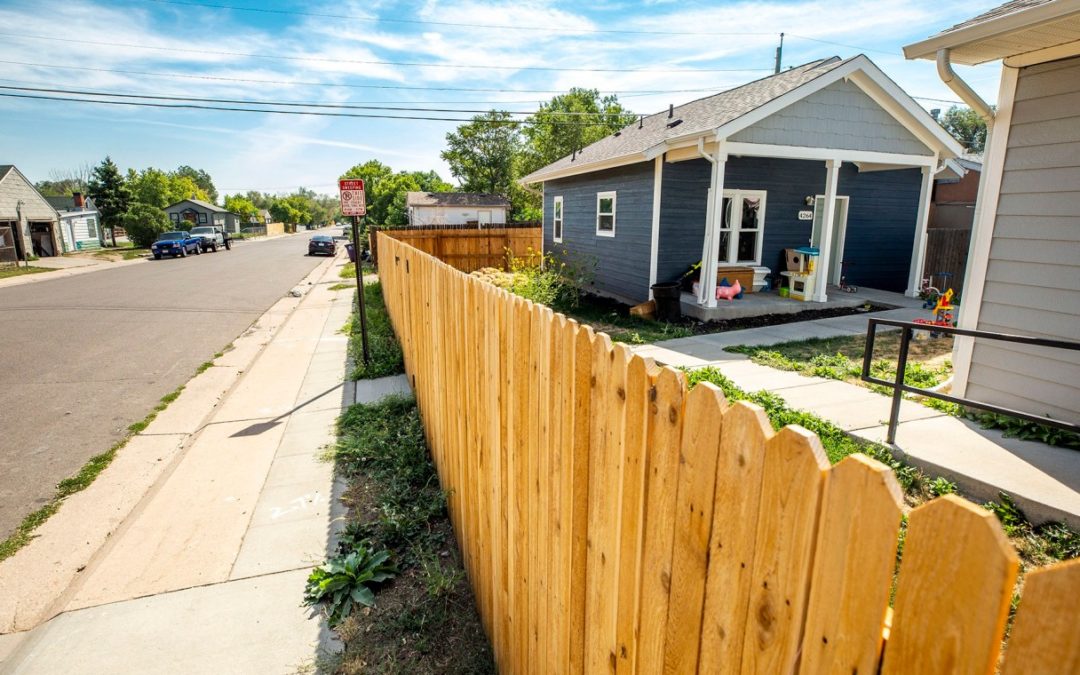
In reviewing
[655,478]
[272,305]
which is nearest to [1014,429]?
[655,478]

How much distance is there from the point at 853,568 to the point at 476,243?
69.4 ft

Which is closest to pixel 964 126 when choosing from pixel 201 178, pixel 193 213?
pixel 193 213

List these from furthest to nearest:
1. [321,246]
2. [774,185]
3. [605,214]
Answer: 1. [321,246]
2. [605,214]
3. [774,185]

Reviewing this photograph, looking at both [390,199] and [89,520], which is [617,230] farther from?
[390,199]

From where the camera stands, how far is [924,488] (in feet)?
13.2

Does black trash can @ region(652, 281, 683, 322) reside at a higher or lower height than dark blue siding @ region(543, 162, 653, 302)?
lower

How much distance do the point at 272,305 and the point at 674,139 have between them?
1137 cm

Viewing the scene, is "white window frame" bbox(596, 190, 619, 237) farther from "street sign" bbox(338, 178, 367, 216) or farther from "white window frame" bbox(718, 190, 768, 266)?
Result: "street sign" bbox(338, 178, 367, 216)

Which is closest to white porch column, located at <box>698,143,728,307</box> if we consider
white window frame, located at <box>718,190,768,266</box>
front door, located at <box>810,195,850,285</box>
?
white window frame, located at <box>718,190,768,266</box>

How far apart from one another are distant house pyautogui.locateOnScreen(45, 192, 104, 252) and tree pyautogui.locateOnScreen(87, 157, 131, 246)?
921 mm

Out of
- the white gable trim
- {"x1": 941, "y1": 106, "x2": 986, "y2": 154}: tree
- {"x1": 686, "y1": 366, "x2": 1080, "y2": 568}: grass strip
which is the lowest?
{"x1": 686, "y1": 366, "x2": 1080, "y2": 568}: grass strip

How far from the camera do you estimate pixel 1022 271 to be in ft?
16.3

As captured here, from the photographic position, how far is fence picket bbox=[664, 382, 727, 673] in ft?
3.62

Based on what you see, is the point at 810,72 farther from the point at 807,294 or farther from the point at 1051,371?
the point at 1051,371
